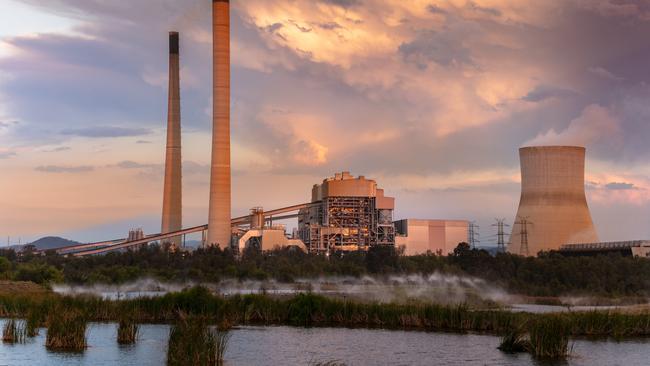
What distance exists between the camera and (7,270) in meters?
73.0

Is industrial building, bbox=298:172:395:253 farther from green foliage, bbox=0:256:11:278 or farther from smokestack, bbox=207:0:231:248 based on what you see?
green foliage, bbox=0:256:11:278

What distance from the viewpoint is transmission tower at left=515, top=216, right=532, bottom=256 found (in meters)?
88.4

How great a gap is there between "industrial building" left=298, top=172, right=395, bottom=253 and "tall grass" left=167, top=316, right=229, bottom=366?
75.4m

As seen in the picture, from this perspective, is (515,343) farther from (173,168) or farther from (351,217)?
(173,168)

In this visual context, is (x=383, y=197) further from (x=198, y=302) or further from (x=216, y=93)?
(x=198, y=302)

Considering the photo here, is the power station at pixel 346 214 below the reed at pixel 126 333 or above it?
above

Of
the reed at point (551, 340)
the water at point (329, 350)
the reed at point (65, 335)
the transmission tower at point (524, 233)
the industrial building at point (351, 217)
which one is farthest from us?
the industrial building at point (351, 217)

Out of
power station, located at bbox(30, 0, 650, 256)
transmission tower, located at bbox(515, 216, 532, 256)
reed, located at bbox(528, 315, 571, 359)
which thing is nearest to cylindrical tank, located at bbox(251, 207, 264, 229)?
power station, located at bbox(30, 0, 650, 256)

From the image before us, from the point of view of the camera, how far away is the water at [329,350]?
101ft

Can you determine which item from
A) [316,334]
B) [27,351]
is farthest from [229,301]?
[27,351]

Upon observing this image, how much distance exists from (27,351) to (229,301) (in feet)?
42.2

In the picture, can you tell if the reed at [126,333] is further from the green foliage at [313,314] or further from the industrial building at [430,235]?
the industrial building at [430,235]

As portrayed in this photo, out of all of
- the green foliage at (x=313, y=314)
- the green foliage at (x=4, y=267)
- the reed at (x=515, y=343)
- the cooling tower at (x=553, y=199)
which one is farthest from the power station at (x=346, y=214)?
the reed at (x=515, y=343)

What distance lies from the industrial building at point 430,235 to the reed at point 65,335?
78.7m
